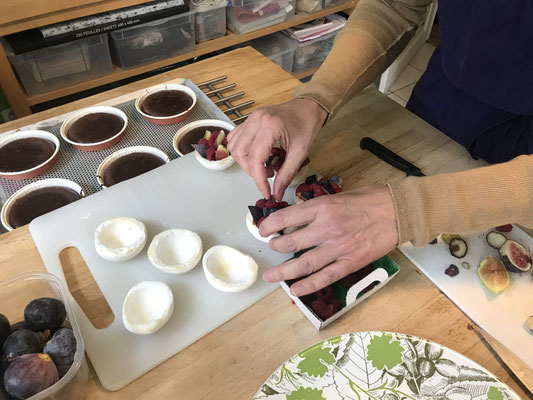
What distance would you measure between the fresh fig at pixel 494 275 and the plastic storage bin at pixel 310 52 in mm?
2051

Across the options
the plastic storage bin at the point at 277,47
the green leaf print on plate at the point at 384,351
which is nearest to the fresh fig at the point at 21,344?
the green leaf print on plate at the point at 384,351

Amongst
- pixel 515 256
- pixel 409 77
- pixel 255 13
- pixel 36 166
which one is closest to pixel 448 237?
pixel 515 256

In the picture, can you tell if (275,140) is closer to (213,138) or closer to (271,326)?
(213,138)

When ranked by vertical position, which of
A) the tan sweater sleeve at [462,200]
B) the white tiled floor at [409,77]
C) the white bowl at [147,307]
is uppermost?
the tan sweater sleeve at [462,200]

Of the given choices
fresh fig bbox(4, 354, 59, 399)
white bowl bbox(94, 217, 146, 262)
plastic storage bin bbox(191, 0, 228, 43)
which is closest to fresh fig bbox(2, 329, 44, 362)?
fresh fig bbox(4, 354, 59, 399)

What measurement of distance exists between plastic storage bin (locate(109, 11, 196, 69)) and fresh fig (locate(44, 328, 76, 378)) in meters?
1.65

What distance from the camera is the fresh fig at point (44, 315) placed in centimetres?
70

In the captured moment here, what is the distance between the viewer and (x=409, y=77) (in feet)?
11.1

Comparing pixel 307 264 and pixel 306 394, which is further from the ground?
pixel 307 264

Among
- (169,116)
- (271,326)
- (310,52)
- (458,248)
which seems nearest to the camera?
(271,326)

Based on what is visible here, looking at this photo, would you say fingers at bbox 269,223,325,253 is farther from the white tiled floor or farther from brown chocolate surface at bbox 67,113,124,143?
the white tiled floor

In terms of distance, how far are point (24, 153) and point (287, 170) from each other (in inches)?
31.9

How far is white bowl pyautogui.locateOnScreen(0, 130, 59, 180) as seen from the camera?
1135mm

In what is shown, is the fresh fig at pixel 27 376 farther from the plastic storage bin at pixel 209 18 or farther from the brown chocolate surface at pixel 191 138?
the plastic storage bin at pixel 209 18
